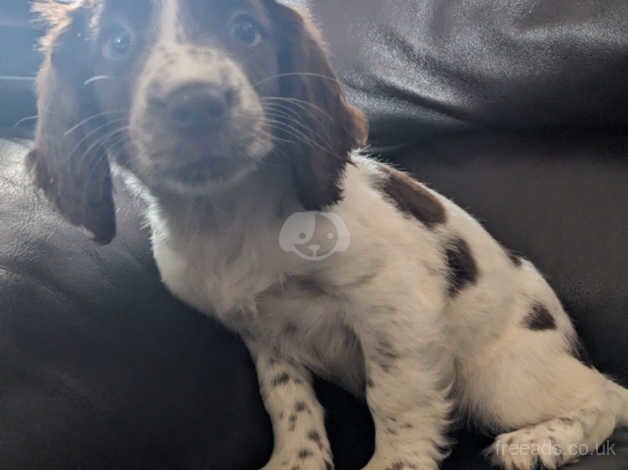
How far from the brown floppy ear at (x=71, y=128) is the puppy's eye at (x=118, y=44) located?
51 millimetres

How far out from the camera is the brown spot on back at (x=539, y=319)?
1700mm

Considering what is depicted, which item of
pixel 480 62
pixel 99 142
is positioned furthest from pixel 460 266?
pixel 99 142

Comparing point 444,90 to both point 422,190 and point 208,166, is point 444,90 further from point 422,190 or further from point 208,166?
point 208,166

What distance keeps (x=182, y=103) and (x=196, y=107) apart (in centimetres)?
2

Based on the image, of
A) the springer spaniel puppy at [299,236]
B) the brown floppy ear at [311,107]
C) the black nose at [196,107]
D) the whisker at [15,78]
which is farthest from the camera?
the whisker at [15,78]

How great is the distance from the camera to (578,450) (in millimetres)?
1527

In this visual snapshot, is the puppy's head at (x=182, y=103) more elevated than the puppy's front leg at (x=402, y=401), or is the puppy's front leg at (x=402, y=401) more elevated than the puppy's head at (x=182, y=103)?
the puppy's head at (x=182, y=103)

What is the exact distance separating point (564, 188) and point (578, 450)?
0.65 meters

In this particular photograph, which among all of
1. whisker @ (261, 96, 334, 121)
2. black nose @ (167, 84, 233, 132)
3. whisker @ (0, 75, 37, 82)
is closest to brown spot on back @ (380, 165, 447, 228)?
whisker @ (261, 96, 334, 121)

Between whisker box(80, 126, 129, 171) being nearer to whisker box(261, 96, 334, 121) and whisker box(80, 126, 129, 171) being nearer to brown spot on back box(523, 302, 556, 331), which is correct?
whisker box(261, 96, 334, 121)

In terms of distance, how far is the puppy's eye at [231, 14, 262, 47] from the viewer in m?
1.37

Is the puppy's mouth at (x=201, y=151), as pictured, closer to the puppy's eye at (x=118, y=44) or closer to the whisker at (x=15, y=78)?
the puppy's eye at (x=118, y=44)

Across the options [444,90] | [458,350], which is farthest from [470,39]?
[458,350]

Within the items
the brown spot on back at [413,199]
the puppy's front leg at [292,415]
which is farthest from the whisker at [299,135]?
the puppy's front leg at [292,415]
